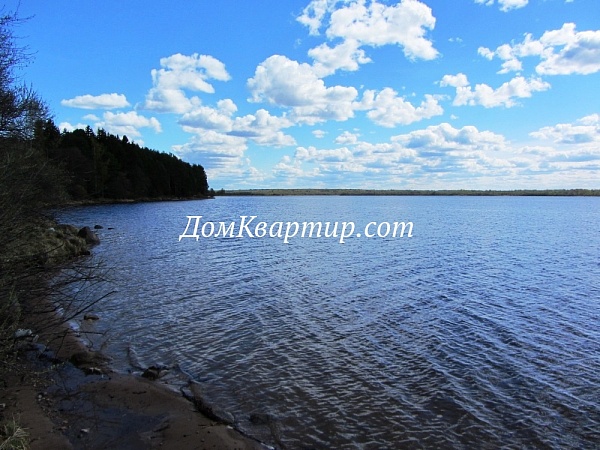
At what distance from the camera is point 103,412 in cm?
786

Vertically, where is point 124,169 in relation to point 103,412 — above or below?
above

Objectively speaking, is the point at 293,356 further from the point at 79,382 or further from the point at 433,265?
the point at 433,265

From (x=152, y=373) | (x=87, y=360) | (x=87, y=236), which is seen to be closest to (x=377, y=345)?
(x=152, y=373)

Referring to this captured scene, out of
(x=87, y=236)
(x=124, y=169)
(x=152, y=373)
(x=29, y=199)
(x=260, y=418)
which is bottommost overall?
(x=260, y=418)

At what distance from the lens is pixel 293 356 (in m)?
11.2

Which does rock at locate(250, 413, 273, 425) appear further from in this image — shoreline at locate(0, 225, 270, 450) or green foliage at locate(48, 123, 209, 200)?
green foliage at locate(48, 123, 209, 200)

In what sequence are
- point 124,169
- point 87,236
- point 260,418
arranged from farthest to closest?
1. point 124,169
2. point 87,236
3. point 260,418

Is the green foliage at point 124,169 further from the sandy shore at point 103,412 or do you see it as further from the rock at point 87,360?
the sandy shore at point 103,412

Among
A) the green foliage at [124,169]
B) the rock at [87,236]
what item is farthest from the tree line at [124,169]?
the rock at [87,236]

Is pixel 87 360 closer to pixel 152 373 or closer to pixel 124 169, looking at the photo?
pixel 152 373

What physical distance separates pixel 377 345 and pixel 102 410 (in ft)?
24.3

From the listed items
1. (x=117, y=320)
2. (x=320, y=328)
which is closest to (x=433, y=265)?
(x=320, y=328)

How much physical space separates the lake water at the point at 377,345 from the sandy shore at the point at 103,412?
0.84 meters

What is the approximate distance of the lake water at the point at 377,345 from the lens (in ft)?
26.5
